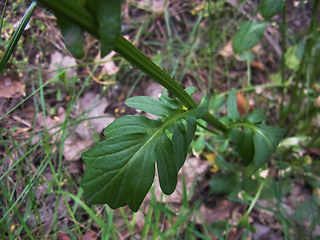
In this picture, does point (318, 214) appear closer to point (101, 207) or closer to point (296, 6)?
point (101, 207)

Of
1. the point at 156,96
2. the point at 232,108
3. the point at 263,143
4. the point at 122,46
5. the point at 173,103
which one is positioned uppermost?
the point at 122,46

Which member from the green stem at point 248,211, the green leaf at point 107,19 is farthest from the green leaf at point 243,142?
the green leaf at point 107,19

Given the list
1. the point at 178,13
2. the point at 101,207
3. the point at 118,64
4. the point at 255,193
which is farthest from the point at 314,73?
the point at 101,207

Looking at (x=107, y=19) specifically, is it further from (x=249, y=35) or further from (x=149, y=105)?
(x=249, y=35)

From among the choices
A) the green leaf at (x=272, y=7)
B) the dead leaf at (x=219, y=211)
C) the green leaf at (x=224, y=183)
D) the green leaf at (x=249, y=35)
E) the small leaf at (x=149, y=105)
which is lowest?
the dead leaf at (x=219, y=211)

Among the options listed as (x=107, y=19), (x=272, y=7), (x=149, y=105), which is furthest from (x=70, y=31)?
(x=272, y=7)

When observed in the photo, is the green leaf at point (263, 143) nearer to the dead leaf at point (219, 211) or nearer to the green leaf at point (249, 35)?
the green leaf at point (249, 35)
